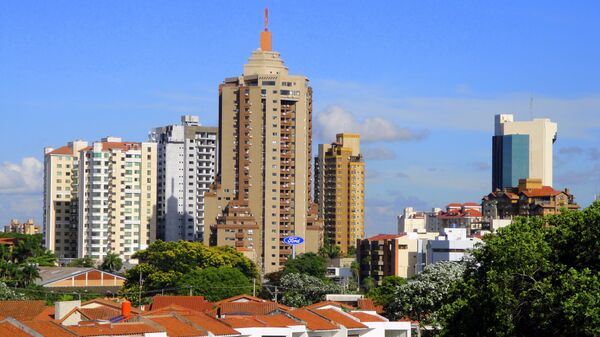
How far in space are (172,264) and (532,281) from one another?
83796 mm

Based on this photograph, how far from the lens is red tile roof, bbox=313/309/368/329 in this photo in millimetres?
67625

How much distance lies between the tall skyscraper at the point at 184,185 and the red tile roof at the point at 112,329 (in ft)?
453

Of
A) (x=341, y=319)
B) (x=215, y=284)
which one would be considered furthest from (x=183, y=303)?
(x=215, y=284)

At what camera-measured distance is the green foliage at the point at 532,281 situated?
45.1m

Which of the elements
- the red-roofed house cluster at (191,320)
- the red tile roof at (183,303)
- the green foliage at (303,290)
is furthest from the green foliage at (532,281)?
the green foliage at (303,290)

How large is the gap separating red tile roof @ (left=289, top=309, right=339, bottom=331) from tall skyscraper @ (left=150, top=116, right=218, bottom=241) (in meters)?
126

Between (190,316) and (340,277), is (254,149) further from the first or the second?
Result: (190,316)

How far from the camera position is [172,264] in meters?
129

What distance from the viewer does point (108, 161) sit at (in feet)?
625

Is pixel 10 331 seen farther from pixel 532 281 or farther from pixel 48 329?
pixel 532 281

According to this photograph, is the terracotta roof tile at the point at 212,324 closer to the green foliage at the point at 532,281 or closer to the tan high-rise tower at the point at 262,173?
the green foliage at the point at 532,281

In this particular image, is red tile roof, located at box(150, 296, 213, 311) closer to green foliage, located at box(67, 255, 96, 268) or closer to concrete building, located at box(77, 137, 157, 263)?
green foliage, located at box(67, 255, 96, 268)

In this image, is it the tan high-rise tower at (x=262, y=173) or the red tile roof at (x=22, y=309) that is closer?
the red tile roof at (x=22, y=309)

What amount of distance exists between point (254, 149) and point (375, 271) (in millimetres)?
21930
